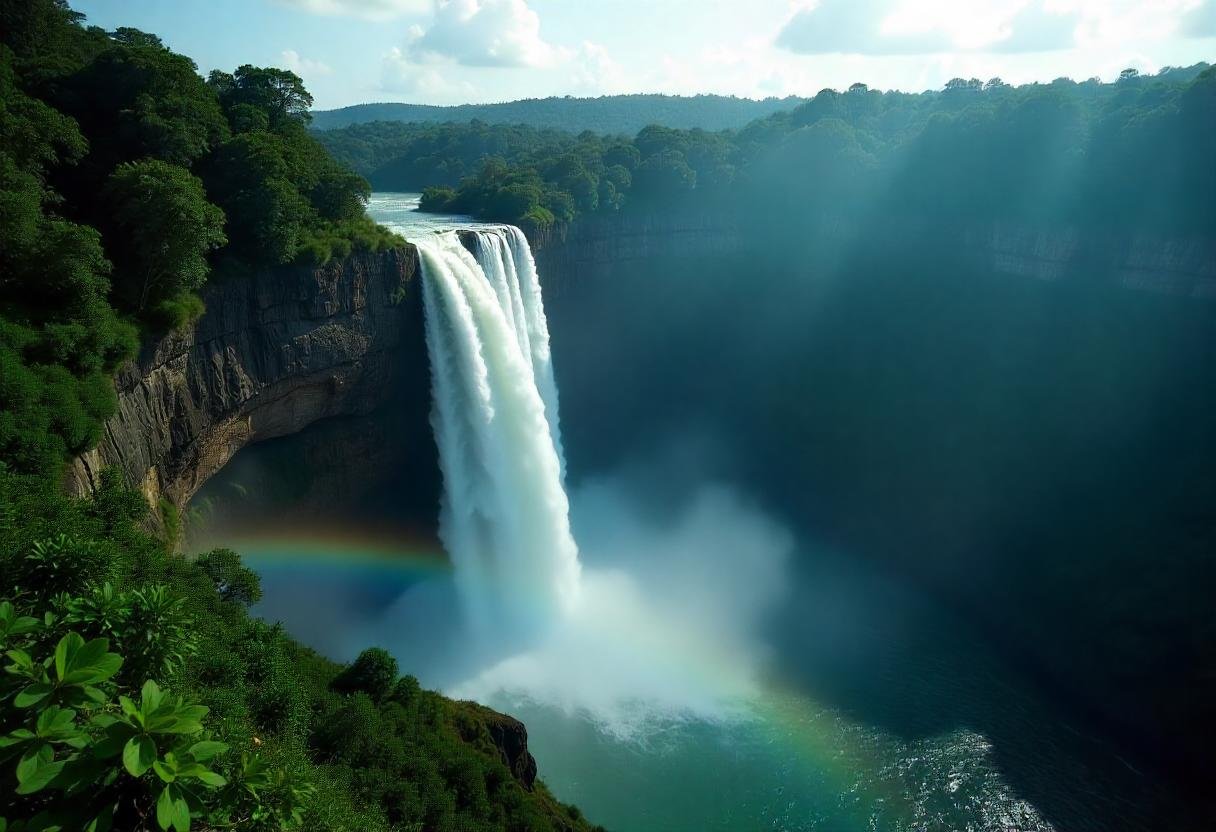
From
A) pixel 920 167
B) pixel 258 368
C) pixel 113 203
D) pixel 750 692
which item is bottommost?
pixel 750 692

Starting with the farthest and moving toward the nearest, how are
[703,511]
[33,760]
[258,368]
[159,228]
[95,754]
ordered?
[703,511]
[258,368]
[159,228]
[95,754]
[33,760]

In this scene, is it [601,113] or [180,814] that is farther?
[601,113]

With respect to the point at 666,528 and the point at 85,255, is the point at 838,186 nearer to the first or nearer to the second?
the point at 666,528

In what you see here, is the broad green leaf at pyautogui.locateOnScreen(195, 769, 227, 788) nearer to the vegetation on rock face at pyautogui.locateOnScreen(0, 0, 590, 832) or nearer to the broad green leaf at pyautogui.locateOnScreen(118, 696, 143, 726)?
the vegetation on rock face at pyautogui.locateOnScreen(0, 0, 590, 832)

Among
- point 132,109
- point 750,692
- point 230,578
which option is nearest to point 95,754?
point 230,578

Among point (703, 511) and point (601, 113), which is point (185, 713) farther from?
point (601, 113)

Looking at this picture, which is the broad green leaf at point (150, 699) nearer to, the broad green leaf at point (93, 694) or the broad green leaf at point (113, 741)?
the broad green leaf at point (113, 741)

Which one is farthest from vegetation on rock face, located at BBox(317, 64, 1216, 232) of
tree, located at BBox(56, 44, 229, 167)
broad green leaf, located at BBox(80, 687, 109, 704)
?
broad green leaf, located at BBox(80, 687, 109, 704)

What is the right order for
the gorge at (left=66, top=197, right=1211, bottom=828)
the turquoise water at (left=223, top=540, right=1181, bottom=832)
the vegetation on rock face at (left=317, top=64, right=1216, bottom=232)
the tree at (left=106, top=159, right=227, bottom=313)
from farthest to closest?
the vegetation on rock face at (left=317, top=64, right=1216, bottom=232)
the gorge at (left=66, top=197, right=1211, bottom=828)
the turquoise water at (left=223, top=540, right=1181, bottom=832)
the tree at (left=106, top=159, right=227, bottom=313)
